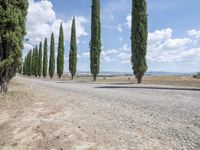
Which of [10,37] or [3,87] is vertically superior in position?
[10,37]

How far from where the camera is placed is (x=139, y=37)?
26297mm

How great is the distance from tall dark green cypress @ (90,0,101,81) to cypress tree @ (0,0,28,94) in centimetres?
2253

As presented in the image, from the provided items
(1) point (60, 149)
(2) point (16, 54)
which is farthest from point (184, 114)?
(2) point (16, 54)

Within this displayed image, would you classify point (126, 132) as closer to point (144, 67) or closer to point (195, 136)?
point (195, 136)

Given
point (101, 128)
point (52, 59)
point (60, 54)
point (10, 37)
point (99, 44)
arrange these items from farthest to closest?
point (52, 59), point (60, 54), point (99, 44), point (10, 37), point (101, 128)

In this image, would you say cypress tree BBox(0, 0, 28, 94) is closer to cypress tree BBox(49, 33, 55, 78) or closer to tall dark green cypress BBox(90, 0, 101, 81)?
tall dark green cypress BBox(90, 0, 101, 81)

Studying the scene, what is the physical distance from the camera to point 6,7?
11836 mm

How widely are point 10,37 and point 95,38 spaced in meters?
24.2

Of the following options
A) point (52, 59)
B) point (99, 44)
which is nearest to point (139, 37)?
point (99, 44)

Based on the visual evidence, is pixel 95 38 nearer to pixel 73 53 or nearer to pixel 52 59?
pixel 73 53

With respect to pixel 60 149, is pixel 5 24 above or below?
above

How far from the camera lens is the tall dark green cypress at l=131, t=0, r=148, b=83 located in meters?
25.8

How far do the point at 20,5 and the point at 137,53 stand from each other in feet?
50.8

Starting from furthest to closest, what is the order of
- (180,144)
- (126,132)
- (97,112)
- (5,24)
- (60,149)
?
(5,24)
(97,112)
(126,132)
(60,149)
(180,144)
